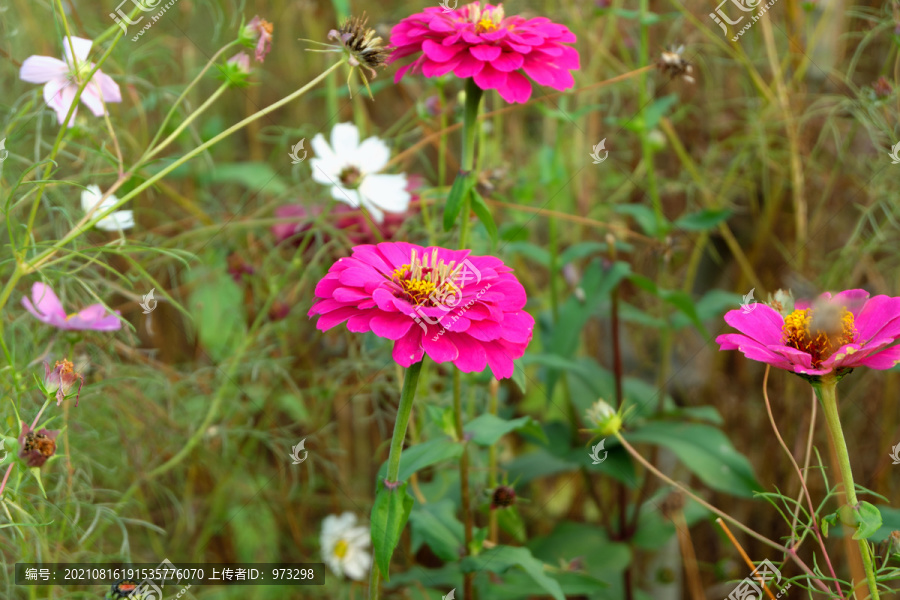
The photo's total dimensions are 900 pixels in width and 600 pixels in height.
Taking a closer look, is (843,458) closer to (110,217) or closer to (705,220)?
(705,220)

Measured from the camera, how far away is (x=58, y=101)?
0.51 meters

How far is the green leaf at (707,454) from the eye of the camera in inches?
27.1

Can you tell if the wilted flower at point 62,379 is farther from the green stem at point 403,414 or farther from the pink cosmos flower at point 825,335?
the pink cosmos flower at point 825,335

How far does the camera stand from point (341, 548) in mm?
732

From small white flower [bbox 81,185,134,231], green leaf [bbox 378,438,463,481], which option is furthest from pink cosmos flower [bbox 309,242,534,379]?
small white flower [bbox 81,185,134,231]

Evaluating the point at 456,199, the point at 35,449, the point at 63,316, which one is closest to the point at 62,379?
the point at 35,449

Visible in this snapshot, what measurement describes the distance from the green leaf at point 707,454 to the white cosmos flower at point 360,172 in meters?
0.35

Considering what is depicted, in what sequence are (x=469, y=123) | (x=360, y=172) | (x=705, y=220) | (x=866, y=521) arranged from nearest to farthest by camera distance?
(x=866, y=521), (x=469, y=123), (x=360, y=172), (x=705, y=220)

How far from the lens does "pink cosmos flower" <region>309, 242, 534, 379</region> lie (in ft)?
1.27

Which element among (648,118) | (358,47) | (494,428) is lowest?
(494,428)

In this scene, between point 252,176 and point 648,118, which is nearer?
point 648,118

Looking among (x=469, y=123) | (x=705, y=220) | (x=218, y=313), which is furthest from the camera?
(x=218, y=313)

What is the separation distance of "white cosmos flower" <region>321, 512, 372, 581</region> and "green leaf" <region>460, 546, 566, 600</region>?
209 millimetres

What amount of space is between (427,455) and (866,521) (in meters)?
0.27
